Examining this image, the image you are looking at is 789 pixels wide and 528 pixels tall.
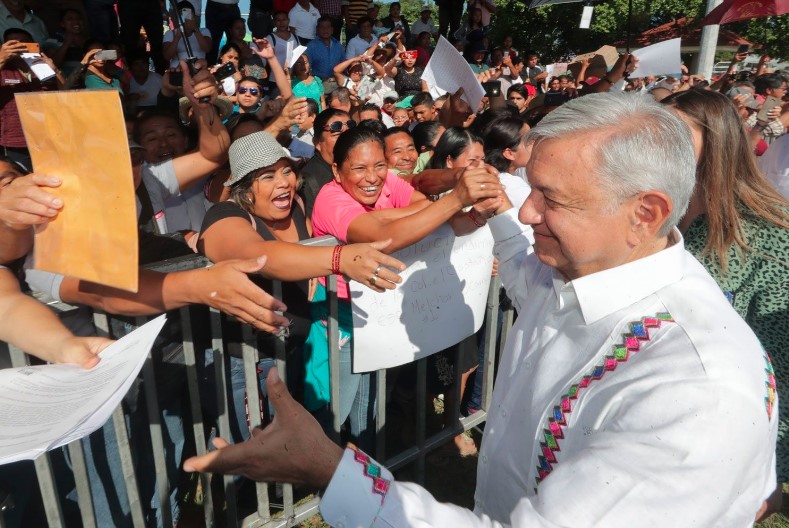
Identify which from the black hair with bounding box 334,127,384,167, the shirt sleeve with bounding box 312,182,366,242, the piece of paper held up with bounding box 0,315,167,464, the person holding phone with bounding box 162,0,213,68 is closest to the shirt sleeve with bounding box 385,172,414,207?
the black hair with bounding box 334,127,384,167

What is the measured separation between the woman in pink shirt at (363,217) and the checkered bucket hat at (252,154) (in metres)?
0.32

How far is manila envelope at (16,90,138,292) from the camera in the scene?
1.24m

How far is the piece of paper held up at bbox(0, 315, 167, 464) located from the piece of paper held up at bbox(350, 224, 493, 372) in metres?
1.09

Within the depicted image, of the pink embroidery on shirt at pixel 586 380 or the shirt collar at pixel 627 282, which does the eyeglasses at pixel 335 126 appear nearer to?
the shirt collar at pixel 627 282

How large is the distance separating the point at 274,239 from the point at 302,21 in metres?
8.66

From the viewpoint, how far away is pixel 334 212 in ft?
8.64

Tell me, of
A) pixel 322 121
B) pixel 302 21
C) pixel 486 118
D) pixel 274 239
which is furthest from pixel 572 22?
pixel 274 239

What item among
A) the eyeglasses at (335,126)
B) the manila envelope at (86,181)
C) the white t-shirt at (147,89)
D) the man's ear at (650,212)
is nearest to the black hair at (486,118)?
the eyeglasses at (335,126)

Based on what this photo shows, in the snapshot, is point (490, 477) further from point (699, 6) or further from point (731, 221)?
point (699, 6)

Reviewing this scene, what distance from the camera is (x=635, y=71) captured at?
22.1ft

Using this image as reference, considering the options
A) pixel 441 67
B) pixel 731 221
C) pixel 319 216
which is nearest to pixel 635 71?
pixel 441 67

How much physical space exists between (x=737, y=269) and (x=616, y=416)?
149 centimetres

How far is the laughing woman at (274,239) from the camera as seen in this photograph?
192 centimetres

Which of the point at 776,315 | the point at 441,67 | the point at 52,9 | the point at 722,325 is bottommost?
the point at 776,315
